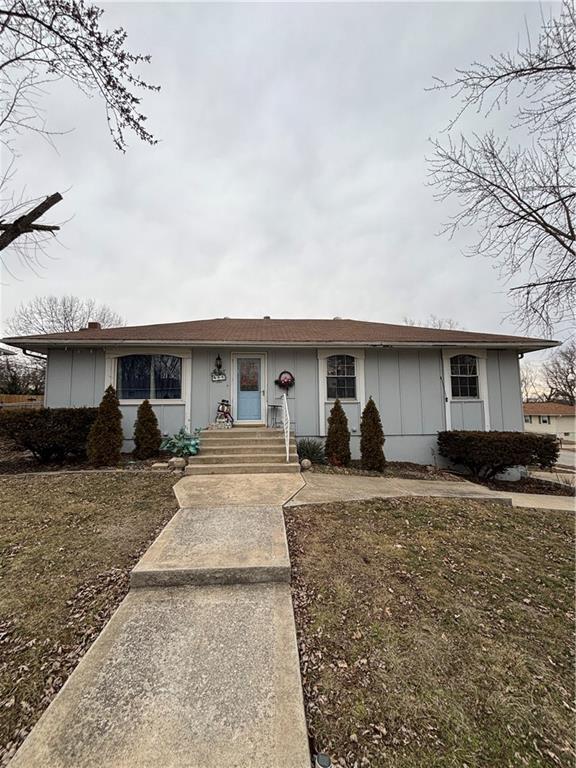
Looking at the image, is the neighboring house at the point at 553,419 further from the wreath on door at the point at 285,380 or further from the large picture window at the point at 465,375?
the wreath on door at the point at 285,380

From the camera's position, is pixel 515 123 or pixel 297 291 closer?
pixel 515 123

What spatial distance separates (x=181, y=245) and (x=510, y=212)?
10574 mm

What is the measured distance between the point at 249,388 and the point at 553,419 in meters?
41.3

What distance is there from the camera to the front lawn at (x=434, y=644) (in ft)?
5.08

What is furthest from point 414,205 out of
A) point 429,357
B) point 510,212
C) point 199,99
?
point 199,99

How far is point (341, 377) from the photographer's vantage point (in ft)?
28.5

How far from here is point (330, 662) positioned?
6.51 ft

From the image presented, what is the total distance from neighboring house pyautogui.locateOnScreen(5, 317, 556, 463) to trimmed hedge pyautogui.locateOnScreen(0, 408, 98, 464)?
982 mm

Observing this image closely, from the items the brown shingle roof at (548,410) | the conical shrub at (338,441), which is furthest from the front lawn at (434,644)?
the brown shingle roof at (548,410)

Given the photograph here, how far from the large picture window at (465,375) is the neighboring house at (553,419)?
33.4 meters

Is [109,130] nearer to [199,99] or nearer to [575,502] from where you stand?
[199,99]

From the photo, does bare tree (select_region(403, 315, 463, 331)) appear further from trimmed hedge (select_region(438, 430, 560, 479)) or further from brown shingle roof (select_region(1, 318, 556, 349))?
trimmed hedge (select_region(438, 430, 560, 479))

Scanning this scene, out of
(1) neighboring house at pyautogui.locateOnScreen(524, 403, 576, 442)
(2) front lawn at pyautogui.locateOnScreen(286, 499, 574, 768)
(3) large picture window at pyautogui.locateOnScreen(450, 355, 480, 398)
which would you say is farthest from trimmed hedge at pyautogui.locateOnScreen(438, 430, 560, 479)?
(1) neighboring house at pyautogui.locateOnScreen(524, 403, 576, 442)

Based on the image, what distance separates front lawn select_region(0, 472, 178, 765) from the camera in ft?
6.10
